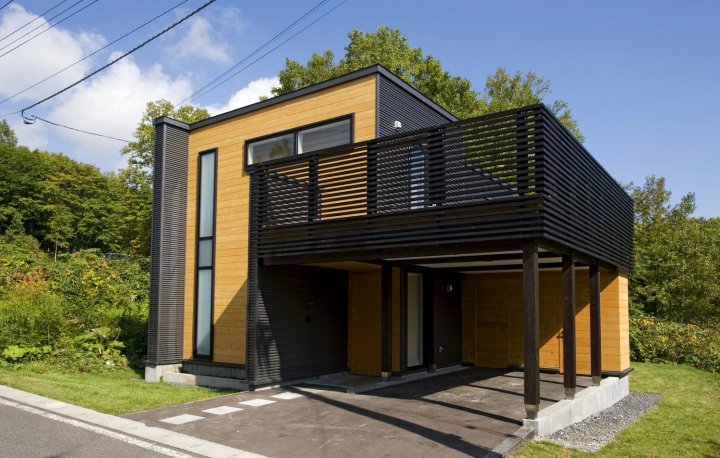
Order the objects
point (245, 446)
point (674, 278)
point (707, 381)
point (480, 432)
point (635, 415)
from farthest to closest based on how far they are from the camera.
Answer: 1. point (674, 278)
2. point (707, 381)
3. point (635, 415)
4. point (480, 432)
5. point (245, 446)

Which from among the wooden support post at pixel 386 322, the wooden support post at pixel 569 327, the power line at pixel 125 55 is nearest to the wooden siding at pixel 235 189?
the power line at pixel 125 55

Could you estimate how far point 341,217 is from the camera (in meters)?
9.36

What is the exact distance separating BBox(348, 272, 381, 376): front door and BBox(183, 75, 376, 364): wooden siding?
233 cm

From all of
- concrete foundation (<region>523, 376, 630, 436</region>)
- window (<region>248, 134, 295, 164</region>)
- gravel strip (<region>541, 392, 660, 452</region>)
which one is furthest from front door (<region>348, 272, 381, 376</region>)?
gravel strip (<region>541, 392, 660, 452</region>)

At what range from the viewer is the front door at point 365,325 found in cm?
1152

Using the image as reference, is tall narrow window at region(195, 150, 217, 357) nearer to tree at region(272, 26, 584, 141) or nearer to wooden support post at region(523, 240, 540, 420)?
wooden support post at region(523, 240, 540, 420)

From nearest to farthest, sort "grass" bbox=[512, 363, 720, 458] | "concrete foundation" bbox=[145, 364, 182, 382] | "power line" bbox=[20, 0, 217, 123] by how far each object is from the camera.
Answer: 1. "grass" bbox=[512, 363, 720, 458]
2. "power line" bbox=[20, 0, 217, 123]
3. "concrete foundation" bbox=[145, 364, 182, 382]

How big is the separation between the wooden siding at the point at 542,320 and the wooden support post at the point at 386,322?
146 inches

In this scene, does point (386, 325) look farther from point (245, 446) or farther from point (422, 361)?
point (245, 446)

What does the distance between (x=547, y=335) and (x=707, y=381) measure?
401cm

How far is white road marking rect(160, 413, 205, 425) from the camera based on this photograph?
7.28 m

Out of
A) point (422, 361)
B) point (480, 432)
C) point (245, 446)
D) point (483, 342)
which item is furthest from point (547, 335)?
point (245, 446)

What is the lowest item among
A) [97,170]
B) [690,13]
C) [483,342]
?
[483,342]

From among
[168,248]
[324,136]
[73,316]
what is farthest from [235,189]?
[73,316]
